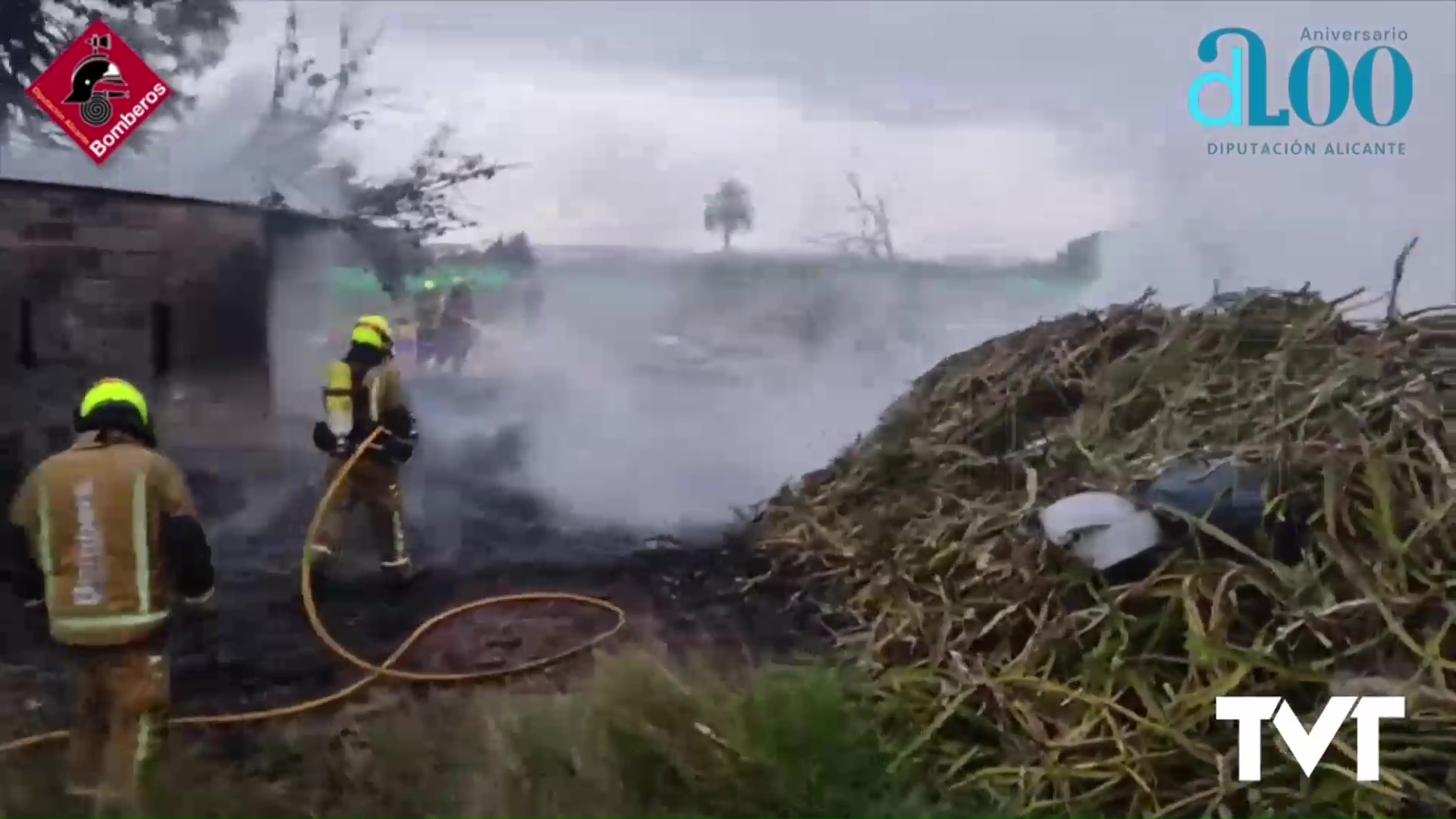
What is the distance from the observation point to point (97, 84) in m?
2.27

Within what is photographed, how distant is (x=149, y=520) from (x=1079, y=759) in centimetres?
176

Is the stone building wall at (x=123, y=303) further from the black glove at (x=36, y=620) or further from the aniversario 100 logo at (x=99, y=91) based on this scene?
the black glove at (x=36, y=620)

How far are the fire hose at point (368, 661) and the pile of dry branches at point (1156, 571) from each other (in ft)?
1.46

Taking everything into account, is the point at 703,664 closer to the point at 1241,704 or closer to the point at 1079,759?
the point at 1079,759

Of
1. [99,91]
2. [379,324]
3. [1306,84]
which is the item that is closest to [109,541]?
[379,324]

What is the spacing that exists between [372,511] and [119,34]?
1057mm

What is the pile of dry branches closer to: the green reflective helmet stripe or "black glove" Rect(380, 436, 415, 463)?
"black glove" Rect(380, 436, 415, 463)

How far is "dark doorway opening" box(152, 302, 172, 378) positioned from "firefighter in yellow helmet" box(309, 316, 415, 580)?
1.03ft

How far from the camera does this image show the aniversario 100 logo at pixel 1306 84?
2.31 meters

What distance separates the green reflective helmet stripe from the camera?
219 centimetres

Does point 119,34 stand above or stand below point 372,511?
above

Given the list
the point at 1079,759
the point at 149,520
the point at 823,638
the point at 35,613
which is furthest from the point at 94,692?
the point at 1079,759

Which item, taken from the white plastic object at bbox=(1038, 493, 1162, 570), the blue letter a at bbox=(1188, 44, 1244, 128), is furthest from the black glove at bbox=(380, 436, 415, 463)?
the blue letter a at bbox=(1188, 44, 1244, 128)

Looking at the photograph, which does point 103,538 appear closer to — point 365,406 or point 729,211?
point 365,406
